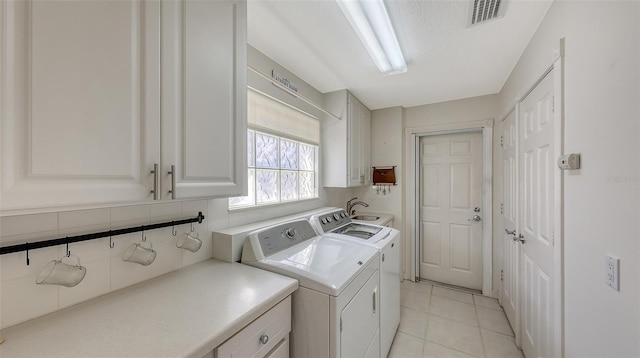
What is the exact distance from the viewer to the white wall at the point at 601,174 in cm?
76

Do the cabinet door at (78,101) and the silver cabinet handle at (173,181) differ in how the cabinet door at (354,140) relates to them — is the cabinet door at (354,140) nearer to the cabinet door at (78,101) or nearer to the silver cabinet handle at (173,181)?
the silver cabinet handle at (173,181)

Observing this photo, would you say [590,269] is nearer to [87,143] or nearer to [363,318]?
[363,318]

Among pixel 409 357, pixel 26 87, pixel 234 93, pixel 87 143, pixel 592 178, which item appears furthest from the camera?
pixel 409 357

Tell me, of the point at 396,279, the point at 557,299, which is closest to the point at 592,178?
the point at 557,299

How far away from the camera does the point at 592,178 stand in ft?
3.13

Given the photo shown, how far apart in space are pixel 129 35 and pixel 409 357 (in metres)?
2.58

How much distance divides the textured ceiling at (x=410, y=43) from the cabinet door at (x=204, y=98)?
37cm

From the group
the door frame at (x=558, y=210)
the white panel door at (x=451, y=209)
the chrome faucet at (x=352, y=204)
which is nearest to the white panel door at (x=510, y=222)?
the white panel door at (x=451, y=209)

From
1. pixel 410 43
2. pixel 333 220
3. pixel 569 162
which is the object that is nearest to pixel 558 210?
pixel 569 162

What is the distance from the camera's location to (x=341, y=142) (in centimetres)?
262

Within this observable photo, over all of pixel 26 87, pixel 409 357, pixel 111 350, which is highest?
pixel 26 87

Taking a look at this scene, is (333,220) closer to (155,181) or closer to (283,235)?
(283,235)

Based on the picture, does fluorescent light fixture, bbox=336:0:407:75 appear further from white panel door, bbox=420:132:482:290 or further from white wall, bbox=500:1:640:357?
white panel door, bbox=420:132:482:290

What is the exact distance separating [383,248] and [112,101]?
1717mm
